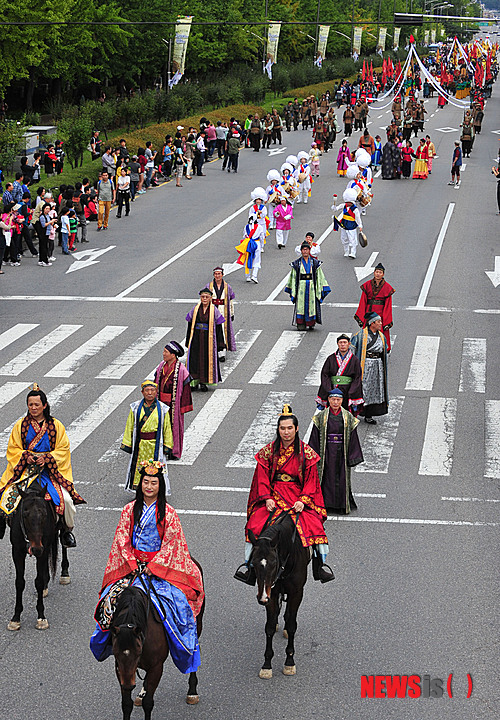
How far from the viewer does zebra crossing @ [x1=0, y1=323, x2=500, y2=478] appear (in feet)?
48.1

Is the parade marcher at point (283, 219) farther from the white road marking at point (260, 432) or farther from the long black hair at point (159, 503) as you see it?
the long black hair at point (159, 503)

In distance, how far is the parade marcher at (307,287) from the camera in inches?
803

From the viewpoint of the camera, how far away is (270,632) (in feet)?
27.9

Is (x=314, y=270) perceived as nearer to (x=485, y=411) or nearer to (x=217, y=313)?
(x=217, y=313)

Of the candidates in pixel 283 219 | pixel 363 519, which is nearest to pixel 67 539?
pixel 363 519

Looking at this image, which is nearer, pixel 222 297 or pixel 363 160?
pixel 222 297

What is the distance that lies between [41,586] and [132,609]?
2685 mm

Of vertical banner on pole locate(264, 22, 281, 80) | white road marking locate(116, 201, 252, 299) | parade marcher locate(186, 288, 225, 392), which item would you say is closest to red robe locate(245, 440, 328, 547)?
parade marcher locate(186, 288, 225, 392)

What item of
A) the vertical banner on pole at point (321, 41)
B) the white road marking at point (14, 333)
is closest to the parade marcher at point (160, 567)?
the white road marking at point (14, 333)

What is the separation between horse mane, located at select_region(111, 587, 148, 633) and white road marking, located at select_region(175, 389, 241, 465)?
6933mm

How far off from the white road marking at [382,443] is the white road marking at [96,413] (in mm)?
3973

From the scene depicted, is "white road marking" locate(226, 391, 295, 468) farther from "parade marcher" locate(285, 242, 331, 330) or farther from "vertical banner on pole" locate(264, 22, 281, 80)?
"vertical banner on pole" locate(264, 22, 281, 80)

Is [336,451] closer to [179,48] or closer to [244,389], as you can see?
[244,389]

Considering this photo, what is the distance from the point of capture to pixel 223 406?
16.6 metres
